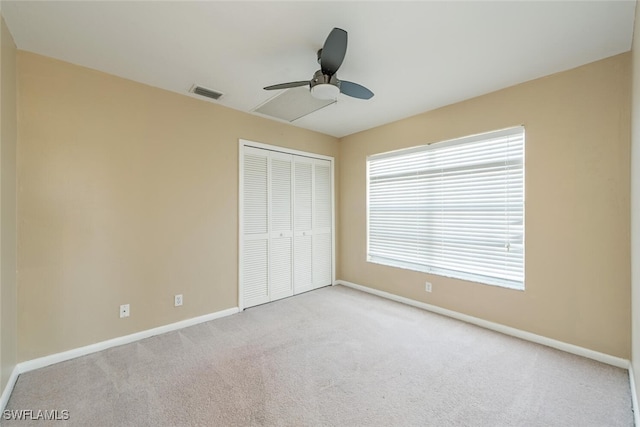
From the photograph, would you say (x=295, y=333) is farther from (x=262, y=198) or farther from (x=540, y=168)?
(x=540, y=168)

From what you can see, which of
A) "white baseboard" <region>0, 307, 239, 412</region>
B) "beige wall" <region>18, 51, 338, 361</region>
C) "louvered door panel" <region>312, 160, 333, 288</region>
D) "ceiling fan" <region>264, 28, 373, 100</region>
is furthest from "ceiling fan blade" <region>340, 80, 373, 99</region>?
"white baseboard" <region>0, 307, 239, 412</region>

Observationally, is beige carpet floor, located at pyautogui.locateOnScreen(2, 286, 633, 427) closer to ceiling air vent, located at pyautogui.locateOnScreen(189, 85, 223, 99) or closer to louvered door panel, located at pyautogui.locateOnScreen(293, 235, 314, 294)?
louvered door panel, located at pyautogui.locateOnScreen(293, 235, 314, 294)

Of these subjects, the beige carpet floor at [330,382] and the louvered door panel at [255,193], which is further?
the louvered door panel at [255,193]

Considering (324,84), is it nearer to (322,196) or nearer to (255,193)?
(255,193)

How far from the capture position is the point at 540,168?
8.37ft

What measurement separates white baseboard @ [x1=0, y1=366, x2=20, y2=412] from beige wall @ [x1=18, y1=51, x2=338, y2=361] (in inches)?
5.2

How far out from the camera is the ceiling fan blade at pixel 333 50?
1655mm

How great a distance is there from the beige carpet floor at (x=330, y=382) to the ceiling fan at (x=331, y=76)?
222 cm

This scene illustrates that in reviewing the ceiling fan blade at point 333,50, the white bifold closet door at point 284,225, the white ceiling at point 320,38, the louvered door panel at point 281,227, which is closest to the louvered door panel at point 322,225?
the white bifold closet door at point 284,225

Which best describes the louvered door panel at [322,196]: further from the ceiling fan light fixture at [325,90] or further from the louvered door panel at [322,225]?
the ceiling fan light fixture at [325,90]

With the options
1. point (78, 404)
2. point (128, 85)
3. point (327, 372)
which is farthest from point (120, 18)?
point (327, 372)

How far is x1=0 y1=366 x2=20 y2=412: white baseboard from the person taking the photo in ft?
5.56

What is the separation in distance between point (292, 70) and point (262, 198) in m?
1.72

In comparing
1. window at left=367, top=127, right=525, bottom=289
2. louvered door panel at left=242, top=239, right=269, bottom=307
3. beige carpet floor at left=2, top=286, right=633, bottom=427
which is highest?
window at left=367, top=127, right=525, bottom=289
